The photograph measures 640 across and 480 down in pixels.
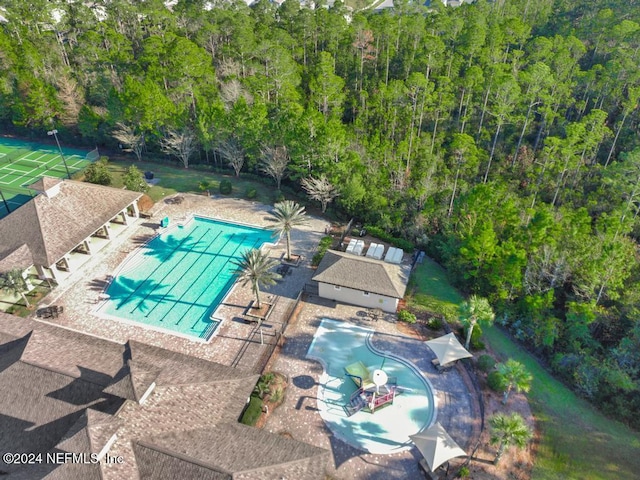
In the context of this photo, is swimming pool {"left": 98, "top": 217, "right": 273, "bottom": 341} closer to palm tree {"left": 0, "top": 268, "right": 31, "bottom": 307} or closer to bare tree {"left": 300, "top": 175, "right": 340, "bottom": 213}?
palm tree {"left": 0, "top": 268, "right": 31, "bottom": 307}

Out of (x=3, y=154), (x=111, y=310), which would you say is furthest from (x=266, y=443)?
(x=3, y=154)

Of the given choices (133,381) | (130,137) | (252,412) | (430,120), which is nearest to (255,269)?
(252,412)

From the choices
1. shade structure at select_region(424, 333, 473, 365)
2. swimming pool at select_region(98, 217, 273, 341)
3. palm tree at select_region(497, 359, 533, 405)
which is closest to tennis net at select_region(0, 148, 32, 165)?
swimming pool at select_region(98, 217, 273, 341)

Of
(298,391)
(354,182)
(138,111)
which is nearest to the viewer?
(298,391)

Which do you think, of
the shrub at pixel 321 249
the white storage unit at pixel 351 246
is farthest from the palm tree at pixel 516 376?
the shrub at pixel 321 249

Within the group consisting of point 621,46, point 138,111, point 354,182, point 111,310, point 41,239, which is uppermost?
point 621,46

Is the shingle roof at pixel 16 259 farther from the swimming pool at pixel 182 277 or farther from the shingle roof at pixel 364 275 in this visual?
the shingle roof at pixel 364 275

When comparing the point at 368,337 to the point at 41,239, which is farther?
the point at 41,239

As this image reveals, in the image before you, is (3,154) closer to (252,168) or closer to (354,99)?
(252,168)
